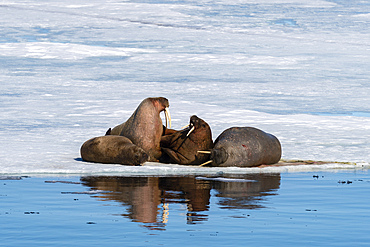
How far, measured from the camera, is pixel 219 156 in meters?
9.07

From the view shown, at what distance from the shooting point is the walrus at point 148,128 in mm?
9586

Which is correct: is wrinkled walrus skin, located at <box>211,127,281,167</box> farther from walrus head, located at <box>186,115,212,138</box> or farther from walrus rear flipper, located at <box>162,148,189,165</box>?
walrus rear flipper, located at <box>162,148,189,165</box>

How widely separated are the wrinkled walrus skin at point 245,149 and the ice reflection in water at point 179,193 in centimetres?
83

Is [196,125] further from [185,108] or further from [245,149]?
[185,108]

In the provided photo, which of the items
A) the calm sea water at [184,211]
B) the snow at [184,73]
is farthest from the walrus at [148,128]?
the calm sea water at [184,211]

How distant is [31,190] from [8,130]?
18.4 feet

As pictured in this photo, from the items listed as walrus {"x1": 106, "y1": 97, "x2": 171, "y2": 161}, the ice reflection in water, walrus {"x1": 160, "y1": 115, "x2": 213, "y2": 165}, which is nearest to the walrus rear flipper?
walrus {"x1": 160, "y1": 115, "x2": 213, "y2": 165}

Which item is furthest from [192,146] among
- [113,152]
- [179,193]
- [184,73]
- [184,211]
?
[184,73]

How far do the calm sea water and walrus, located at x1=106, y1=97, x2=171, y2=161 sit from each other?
1.68 meters

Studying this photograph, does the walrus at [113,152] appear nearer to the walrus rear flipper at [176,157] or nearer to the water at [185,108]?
the water at [185,108]

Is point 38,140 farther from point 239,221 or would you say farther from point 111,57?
point 111,57

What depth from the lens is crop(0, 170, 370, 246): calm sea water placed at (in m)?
4.67

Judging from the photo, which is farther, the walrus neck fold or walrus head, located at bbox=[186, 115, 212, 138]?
walrus head, located at bbox=[186, 115, 212, 138]

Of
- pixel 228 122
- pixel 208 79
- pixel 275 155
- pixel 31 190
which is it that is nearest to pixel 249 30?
pixel 208 79
